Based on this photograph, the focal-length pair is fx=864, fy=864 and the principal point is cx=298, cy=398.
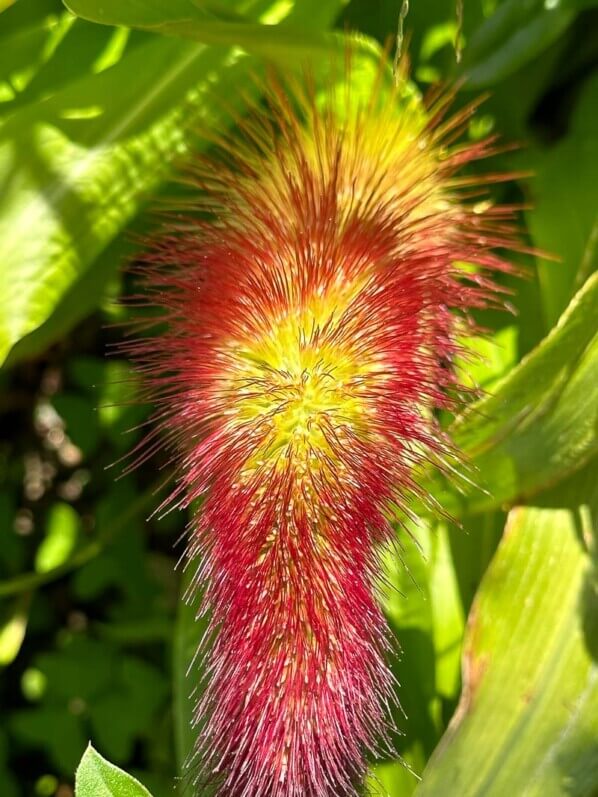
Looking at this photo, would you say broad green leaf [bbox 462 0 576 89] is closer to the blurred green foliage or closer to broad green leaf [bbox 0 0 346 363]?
the blurred green foliage

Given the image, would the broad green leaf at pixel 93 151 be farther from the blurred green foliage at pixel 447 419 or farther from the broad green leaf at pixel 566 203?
the broad green leaf at pixel 566 203

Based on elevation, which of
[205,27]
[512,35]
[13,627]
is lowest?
[13,627]

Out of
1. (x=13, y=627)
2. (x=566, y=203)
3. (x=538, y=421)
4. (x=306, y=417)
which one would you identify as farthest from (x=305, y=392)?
(x=13, y=627)

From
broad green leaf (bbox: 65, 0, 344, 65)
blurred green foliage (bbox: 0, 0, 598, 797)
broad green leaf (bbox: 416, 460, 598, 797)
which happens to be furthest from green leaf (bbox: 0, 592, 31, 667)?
broad green leaf (bbox: 65, 0, 344, 65)

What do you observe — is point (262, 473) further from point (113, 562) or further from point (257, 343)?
point (113, 562)

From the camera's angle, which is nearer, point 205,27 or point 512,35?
point 205,27

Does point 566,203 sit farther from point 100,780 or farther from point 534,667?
point 100,780

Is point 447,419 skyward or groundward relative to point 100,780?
skyward
